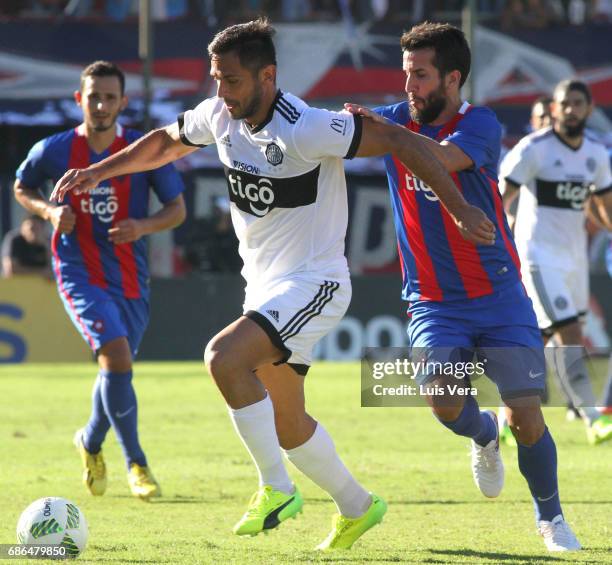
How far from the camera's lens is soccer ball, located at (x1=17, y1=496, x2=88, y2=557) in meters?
5.72

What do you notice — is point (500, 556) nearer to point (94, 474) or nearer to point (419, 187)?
point (419, 187)

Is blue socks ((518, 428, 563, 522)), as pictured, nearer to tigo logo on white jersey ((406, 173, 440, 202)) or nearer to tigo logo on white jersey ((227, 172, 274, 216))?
tigo logo on white jersey ((406, 173, 440, 202))

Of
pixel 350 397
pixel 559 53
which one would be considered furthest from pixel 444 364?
pixel 559 53

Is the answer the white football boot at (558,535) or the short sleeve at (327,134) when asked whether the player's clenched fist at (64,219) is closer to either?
the short sleeve at (327,134)

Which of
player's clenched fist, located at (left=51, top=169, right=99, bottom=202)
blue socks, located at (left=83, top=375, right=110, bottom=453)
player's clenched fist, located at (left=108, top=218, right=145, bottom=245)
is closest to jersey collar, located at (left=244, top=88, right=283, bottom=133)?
player's clenched fist, located at (left=51, top=169, right=99, bottom=202)

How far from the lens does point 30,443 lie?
1009cm

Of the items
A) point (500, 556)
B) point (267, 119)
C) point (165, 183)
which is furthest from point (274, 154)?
point (165, 183)

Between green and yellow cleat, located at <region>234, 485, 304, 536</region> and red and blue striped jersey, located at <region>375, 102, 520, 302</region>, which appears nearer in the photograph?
green and yellow cleat, located at <region>234, 485, 304, 536</region>

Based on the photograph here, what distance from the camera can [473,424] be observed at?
6.49m

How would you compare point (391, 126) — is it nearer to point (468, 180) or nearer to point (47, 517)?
point (468, 180)

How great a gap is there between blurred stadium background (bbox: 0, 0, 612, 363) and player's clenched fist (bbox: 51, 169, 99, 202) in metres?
12.6

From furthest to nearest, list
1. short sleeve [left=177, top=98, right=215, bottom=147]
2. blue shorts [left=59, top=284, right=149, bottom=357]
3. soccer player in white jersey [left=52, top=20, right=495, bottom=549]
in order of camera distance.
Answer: blue shorts [left=59, top=284, right=149, bottom=357]
short sleeve [left=177, top=98, right=215, bottom=147]
soccer player in white jersey [left=52, top=20, right=495, bottom=549]

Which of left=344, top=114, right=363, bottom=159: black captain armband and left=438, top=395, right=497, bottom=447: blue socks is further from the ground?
left=344, top=114, right=363, bottom=159: black captain armband

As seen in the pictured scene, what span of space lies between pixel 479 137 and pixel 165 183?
273cm
